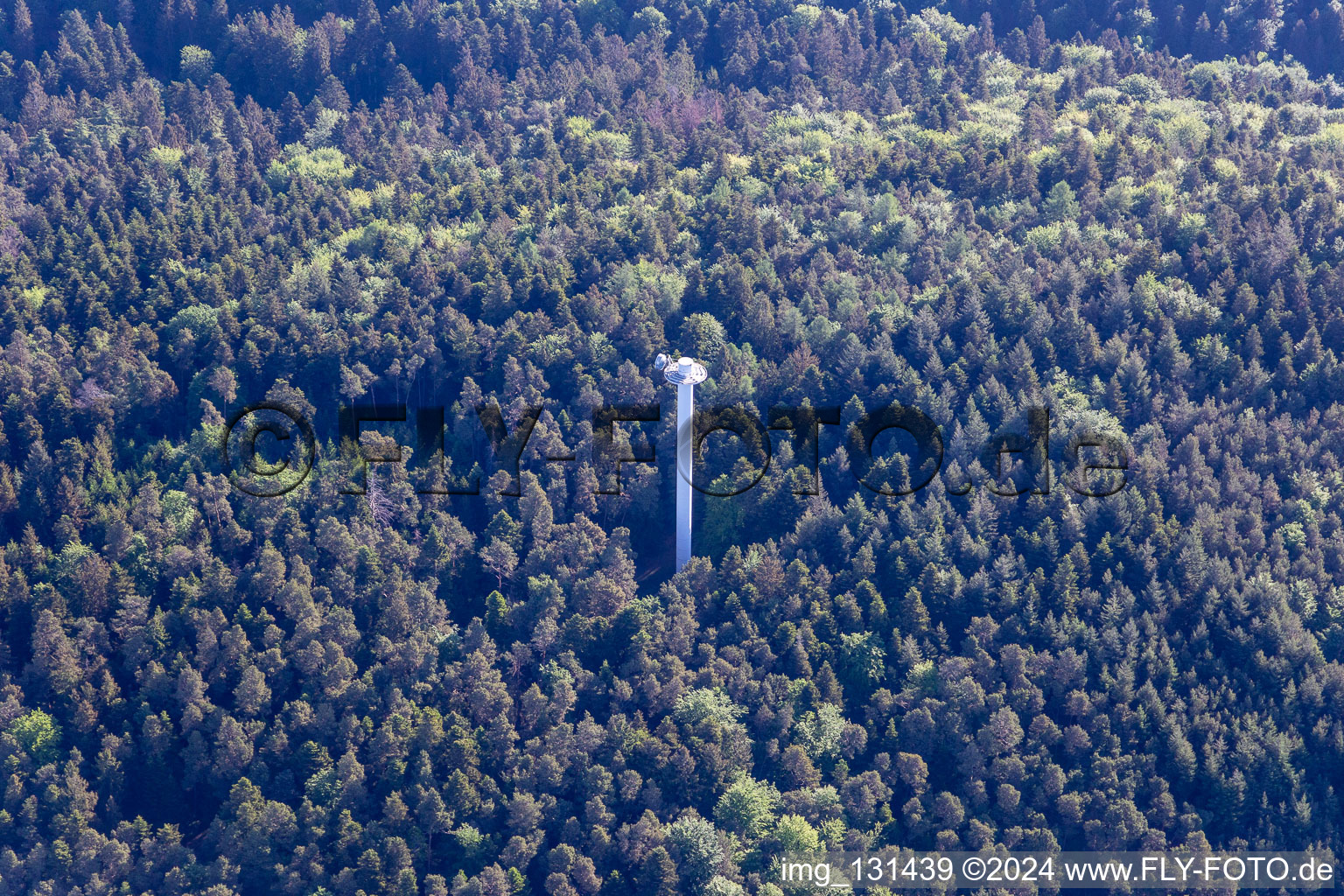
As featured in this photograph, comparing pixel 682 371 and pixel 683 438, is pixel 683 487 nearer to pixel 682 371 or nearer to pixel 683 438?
pixel 683 438

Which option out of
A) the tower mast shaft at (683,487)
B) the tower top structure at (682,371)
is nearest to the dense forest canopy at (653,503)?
the tower mast shaft at (683,487)

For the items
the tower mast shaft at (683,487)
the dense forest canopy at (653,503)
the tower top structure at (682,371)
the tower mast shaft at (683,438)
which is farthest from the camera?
the tower mast shaft at (683,487)

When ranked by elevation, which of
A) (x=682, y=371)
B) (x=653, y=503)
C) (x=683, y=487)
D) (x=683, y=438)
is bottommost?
(x=653, y=503)

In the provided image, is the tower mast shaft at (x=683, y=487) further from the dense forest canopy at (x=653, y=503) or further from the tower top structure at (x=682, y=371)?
the dense forest canopy at (x=653, y=503)

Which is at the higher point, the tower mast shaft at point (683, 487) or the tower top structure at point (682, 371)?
the tower top structure at point (682, 371)

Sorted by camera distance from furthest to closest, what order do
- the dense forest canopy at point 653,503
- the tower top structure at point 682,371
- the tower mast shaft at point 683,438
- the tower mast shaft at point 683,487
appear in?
the tower mast shaft at point 683,487 → the tower mast shaft at point 683,438 → the tower top structure at point 682,371 → the dense forest canopy at point 653,503

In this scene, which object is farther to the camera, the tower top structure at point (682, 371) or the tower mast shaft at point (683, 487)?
the tower mast shaft at point (683, 487)

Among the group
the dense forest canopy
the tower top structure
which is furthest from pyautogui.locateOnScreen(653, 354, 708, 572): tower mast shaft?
the dense forest canopy

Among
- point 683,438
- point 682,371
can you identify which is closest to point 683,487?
point 683,438

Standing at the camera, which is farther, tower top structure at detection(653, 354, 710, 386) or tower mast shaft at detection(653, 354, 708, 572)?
tower mast shaft at detection(653, 354, 708, 572)

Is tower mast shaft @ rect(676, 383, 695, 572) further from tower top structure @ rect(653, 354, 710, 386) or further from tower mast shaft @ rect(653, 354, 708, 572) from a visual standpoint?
tower top structure @ rect(653, 354, 710, 386)
